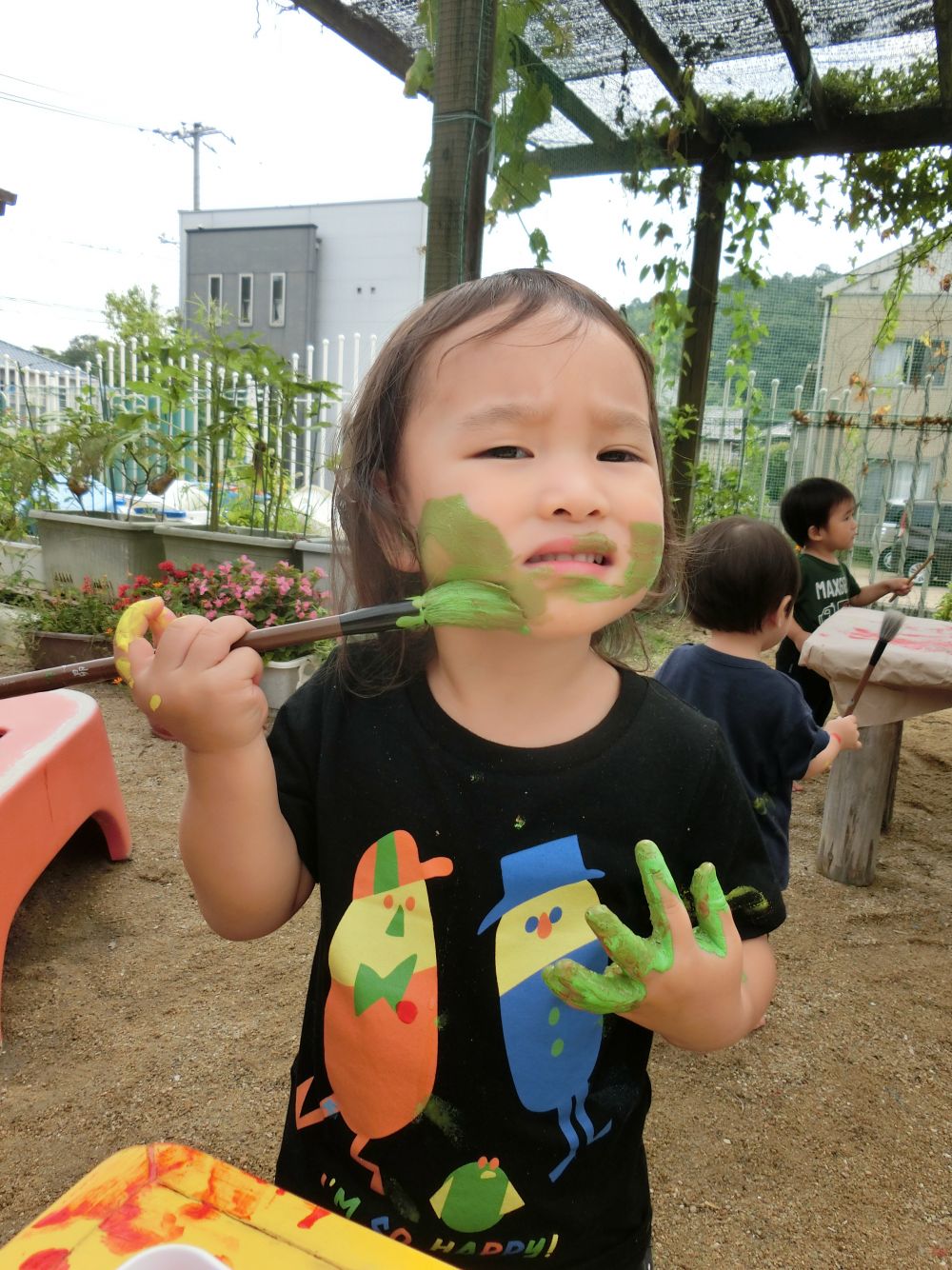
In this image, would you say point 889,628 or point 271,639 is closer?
point 271,639

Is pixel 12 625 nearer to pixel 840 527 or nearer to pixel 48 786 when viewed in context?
pixel 48 786

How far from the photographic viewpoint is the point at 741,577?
2.06 meters

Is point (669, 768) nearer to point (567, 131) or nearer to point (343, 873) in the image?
point (343, 873)

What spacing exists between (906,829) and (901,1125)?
1730 mm

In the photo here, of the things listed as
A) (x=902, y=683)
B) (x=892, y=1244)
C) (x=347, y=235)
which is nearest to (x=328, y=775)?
(x=892, y=1244)

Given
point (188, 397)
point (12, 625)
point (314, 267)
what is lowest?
point (12, 625)

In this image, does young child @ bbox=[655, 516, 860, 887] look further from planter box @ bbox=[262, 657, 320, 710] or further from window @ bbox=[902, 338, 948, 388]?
window @ bbox=[902, 338, 948, 388]

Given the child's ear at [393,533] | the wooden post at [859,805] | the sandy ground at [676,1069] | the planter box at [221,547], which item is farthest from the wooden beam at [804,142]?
the child's ear at [393,533]

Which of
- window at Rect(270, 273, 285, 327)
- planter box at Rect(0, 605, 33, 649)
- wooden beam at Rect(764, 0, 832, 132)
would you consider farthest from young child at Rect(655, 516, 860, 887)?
window at Rect(270, 273, 285, 327)

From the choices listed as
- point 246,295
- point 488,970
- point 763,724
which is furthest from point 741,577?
point 246,295

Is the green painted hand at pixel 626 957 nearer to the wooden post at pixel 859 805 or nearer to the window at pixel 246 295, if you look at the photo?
the wooden post at pixel 859 805

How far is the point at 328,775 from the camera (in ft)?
2.97

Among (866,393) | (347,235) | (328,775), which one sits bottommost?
(328,775)

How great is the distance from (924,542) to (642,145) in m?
4.37
